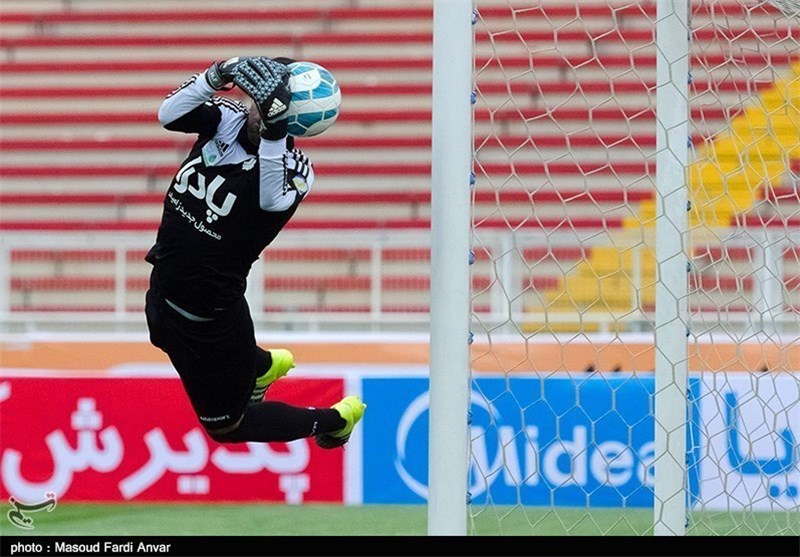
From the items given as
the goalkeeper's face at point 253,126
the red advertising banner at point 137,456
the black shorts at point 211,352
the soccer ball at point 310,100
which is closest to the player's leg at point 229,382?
the black shorts at point 211,352

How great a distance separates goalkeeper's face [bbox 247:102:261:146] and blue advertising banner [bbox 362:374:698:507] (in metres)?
3.15

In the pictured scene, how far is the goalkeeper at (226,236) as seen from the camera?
13.0 ft

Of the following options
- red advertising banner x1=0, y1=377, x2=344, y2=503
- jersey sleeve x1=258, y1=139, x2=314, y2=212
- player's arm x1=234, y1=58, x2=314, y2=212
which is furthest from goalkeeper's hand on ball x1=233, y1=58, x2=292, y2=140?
red advertising banner x1=0, y1=377, x2=344, y2=503

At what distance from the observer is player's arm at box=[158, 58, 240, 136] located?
3994 millimetres

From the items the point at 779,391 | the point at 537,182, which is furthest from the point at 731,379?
the point at 537,182

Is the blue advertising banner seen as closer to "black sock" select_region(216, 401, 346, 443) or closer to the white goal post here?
the white goal post

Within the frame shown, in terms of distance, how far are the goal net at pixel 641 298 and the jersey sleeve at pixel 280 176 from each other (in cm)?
54

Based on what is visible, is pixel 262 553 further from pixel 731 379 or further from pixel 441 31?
pixel 731 379

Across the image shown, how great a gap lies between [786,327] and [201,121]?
238 inches

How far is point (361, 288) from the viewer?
34.0 ft

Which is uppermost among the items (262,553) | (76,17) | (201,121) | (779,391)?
(76,17)

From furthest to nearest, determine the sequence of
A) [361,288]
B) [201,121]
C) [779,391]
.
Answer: [361,288] → [779,391] → [201,121]

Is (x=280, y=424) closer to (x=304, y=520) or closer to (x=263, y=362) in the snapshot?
(x=263, y=362)

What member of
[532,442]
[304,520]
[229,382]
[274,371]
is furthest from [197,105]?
[532,442]
